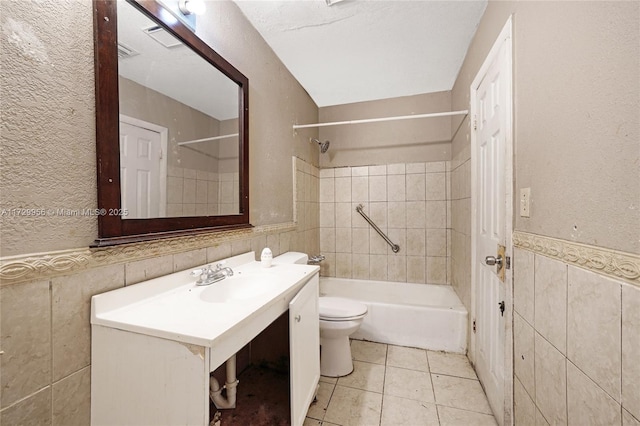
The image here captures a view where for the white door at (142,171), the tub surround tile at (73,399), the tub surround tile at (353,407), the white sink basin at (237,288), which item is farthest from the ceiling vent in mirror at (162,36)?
the tub surround tile at (353,407)

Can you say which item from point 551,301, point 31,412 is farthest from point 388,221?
point 31,412

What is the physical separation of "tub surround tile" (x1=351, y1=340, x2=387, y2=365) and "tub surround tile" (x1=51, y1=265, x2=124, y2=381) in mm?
1632

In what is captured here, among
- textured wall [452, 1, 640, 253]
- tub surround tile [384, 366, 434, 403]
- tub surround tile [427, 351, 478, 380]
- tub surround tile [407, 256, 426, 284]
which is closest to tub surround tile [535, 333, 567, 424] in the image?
textured wall [452, 1, 640, 253]

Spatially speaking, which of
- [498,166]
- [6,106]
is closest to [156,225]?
[6,106]

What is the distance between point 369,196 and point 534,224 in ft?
6.10

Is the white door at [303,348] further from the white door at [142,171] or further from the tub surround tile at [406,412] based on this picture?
the white door at [142,171]

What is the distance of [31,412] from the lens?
65 cm

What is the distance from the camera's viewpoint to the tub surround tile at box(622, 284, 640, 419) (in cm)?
55

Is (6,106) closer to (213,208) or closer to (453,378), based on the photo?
(213,208)

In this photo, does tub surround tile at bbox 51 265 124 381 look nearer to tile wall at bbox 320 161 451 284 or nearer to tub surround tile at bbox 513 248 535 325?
tub surround tile at bbox 513 248 535 325

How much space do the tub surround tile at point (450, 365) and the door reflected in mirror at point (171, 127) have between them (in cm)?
171

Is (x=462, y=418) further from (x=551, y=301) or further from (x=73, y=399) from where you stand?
(x=73, y=399)

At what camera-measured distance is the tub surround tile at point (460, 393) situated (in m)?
1.41

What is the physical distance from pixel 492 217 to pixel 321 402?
1.40 meters
